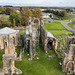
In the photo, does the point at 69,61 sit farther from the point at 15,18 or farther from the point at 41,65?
the point at 15,18

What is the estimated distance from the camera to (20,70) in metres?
17.0

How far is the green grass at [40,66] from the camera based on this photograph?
56.3 ft

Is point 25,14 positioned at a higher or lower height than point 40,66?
higher

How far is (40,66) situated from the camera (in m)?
18.8

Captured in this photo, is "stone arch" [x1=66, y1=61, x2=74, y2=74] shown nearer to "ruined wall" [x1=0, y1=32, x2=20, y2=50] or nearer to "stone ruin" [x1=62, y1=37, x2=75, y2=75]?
"stone ruin" [x1=62, y1=37, x2=75, y2=75]

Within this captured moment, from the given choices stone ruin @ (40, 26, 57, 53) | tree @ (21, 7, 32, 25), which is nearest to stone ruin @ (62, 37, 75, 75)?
stone ruin @ (40, 26, 57, 53)

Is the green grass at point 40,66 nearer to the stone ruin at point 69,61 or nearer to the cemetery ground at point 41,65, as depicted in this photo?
the cemetery ground at point 41,65

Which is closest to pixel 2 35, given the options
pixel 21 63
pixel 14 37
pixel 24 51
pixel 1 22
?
pixel 14 37

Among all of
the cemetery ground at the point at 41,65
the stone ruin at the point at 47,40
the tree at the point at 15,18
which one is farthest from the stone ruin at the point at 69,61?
the tree at the point at 15,18

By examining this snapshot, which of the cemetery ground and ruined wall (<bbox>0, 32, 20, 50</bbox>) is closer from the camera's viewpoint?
the cemetery ground

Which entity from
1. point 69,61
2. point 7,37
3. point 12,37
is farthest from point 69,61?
point 7,37

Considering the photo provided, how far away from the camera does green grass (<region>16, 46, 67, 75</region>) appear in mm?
17172

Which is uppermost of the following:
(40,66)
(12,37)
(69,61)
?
(12,37)

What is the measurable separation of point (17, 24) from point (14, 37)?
2815 cm
